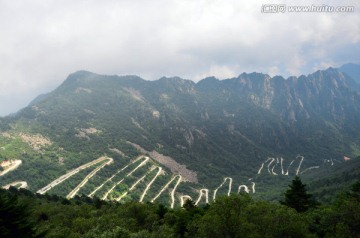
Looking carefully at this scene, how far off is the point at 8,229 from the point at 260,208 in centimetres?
5046

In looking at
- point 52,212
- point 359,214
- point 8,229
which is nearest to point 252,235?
point 359,214

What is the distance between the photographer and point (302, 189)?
104m

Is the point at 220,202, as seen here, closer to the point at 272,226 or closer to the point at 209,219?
the point at 209,219

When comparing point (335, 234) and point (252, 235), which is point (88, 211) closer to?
point (252, 235)

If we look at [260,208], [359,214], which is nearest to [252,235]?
[260,208]

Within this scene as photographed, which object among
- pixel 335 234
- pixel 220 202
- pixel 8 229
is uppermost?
pixel 8 229

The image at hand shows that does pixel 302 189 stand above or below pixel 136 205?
below

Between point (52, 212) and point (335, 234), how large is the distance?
88165mm

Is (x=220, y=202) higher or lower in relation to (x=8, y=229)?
lower

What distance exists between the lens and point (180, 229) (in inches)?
3585

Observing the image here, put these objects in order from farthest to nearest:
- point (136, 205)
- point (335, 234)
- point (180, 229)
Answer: point (136, 205) → point (180, 229) → point (335, 234)

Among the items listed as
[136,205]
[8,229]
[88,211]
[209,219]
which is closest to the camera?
[8,229]

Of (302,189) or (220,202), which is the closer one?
(220,202)

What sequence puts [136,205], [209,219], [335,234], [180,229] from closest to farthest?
[335,234] → [209,219] → [180,229] → [136,205]
